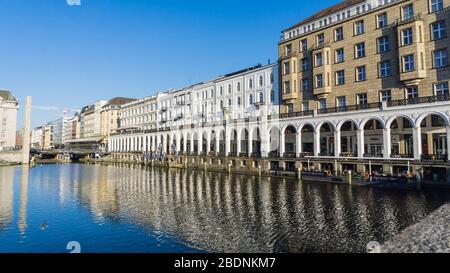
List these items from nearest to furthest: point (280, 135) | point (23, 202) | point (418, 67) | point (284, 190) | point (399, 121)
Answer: point (23, 202) → point (284, 190) → point (418, 67) → point (399, 121) → point (280, 135)

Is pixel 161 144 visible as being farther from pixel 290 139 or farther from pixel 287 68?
pixel 287 68

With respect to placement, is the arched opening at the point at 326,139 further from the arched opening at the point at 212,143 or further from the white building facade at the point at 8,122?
the white building facade at the point at 8,122

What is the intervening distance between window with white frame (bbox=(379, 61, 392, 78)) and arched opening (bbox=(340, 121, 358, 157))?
29.5 feet

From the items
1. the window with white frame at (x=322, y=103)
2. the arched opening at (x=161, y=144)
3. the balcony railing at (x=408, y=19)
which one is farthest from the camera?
the arched opening at (x=161, y=144)

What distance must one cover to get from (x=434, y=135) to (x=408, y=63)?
1092 cm

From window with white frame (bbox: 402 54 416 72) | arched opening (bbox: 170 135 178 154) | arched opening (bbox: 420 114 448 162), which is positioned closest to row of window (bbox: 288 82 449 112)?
window with white frame (bbox: 402 54 416 72)

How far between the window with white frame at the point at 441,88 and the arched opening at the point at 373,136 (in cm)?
851

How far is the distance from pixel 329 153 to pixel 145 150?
235 ft

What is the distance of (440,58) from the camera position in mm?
38969

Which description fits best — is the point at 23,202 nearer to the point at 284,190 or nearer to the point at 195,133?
the point at 284,190

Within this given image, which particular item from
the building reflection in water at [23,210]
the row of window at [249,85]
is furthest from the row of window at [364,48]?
the building reflection in water at [23,210]

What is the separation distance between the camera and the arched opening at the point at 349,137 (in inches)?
1912

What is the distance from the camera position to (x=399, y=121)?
43469 mm
